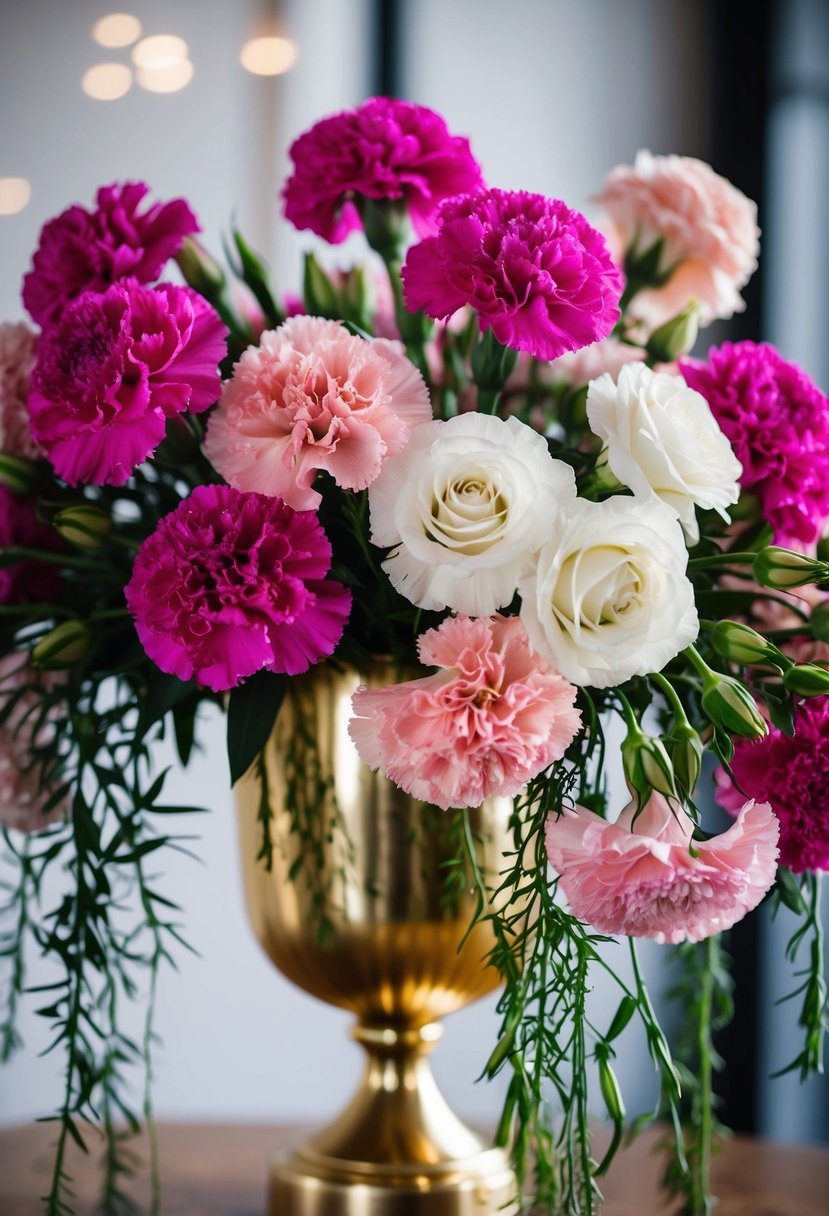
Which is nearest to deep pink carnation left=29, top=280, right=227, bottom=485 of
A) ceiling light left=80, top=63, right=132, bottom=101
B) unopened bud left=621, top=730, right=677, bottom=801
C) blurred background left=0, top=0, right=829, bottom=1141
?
unopened bud left=621, top=730, right=677, bottom=801

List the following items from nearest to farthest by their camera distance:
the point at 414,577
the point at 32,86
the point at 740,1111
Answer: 1. the point at 414,577
2. the point at 32,86
3. the point at 740,1111

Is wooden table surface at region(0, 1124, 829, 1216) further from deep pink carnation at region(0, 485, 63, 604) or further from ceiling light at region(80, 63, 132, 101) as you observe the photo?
ceiling light at region(80, 63, 132, 101)

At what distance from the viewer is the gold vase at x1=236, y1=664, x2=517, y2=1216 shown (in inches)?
23.4

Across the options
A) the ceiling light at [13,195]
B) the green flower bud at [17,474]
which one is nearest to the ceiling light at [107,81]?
the ceiling light at [13,195]

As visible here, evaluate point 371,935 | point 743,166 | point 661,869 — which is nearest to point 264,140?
point 743,166

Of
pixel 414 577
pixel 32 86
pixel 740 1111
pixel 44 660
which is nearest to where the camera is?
pixel 414 577

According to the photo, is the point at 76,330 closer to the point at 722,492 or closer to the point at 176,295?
the point at 176,295

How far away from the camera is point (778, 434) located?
57 cm

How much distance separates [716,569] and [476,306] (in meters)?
0.19

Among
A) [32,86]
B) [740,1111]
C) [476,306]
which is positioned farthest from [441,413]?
[740,1111]

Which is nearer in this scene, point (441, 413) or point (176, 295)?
point (176, 295)

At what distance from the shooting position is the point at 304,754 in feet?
1.96

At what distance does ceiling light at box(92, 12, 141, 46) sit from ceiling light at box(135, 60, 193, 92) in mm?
31

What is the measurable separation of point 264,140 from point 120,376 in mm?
952
